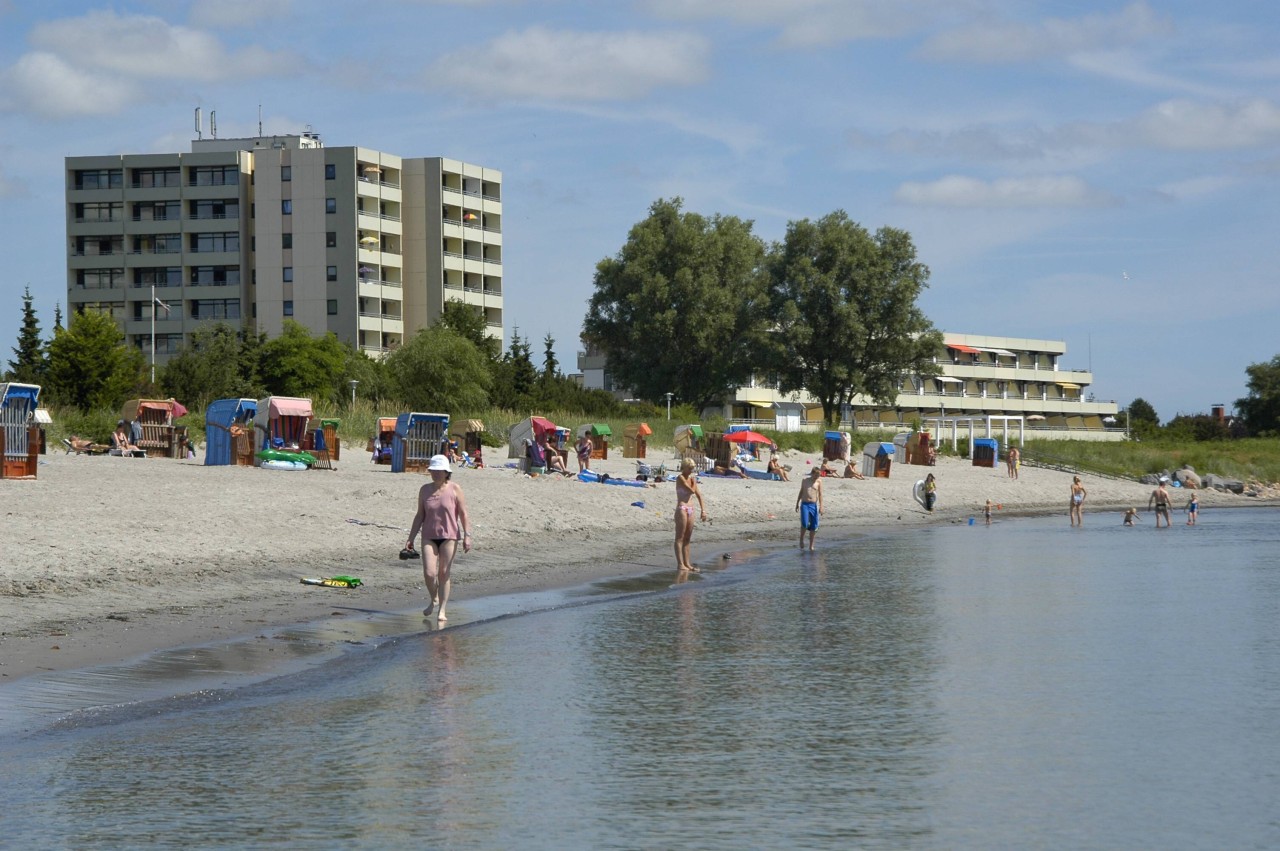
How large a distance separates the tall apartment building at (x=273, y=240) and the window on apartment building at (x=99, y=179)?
0.07m

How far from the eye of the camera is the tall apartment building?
96.4m

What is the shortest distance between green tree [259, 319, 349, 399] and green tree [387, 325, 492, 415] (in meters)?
4.35

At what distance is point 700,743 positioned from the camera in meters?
10.1

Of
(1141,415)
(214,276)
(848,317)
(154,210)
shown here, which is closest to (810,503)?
(848,317)

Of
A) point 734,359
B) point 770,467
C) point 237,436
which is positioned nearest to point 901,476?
point 770,467

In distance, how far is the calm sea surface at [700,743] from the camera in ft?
25.8

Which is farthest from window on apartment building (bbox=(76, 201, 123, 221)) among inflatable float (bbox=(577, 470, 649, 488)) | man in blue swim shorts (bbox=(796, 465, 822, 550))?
man in blue swim shorts (bbox=(796, 465, 822, 550))

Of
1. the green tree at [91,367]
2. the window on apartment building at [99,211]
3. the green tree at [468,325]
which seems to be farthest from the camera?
the window on apartment building at [99,211]

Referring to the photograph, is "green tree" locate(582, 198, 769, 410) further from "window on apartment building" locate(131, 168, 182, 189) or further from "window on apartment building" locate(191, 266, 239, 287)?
"window on apartment building" locate(131, 168, 182, 189)

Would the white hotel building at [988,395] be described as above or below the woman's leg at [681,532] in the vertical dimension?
above

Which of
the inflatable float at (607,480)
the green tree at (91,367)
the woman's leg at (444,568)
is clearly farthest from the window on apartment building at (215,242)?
the woman's leg at (444,568)

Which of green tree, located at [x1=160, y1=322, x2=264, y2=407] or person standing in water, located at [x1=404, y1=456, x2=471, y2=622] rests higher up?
green tree, located at [x1=160, y1=322, x2=264, y2=407]

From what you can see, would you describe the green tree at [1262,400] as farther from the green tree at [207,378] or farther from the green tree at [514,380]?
the green tree at [207,378]

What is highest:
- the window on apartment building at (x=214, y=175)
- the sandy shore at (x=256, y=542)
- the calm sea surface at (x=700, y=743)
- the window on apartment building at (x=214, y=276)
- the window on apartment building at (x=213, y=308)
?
the window on apartment building at (x=214, y=175)
